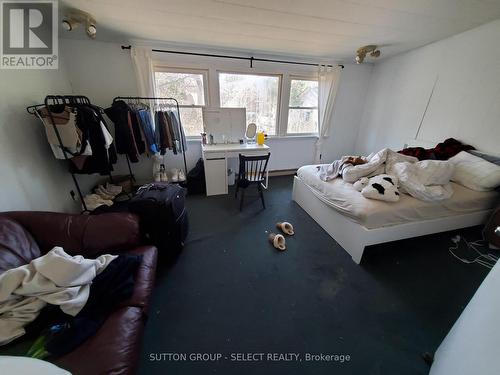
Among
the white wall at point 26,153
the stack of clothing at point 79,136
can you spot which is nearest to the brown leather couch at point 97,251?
the white wall at point 26,153

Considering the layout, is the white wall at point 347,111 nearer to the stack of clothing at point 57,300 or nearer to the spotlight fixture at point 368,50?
the spotlight fixture at point 368,50

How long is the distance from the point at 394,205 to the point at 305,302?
3.89ft

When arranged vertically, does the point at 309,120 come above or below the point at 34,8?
below

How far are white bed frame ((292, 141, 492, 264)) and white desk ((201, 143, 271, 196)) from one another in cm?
120

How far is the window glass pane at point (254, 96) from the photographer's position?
3262 mm

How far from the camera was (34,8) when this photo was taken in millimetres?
1797

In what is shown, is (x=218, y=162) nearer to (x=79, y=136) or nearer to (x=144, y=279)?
(x=79, y=136)

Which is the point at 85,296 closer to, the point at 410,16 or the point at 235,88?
the point at 235,88

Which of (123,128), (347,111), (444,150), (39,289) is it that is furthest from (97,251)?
(347,111)

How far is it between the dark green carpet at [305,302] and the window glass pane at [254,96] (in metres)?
2.32

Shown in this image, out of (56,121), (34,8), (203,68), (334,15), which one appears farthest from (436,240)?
(34,8)

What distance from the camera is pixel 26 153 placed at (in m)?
1.74

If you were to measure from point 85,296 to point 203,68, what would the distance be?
3.20 meters

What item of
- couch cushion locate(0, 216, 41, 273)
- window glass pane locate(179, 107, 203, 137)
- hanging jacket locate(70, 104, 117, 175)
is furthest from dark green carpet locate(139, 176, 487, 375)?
window glass pane locate(179, 107, 203, 137)
